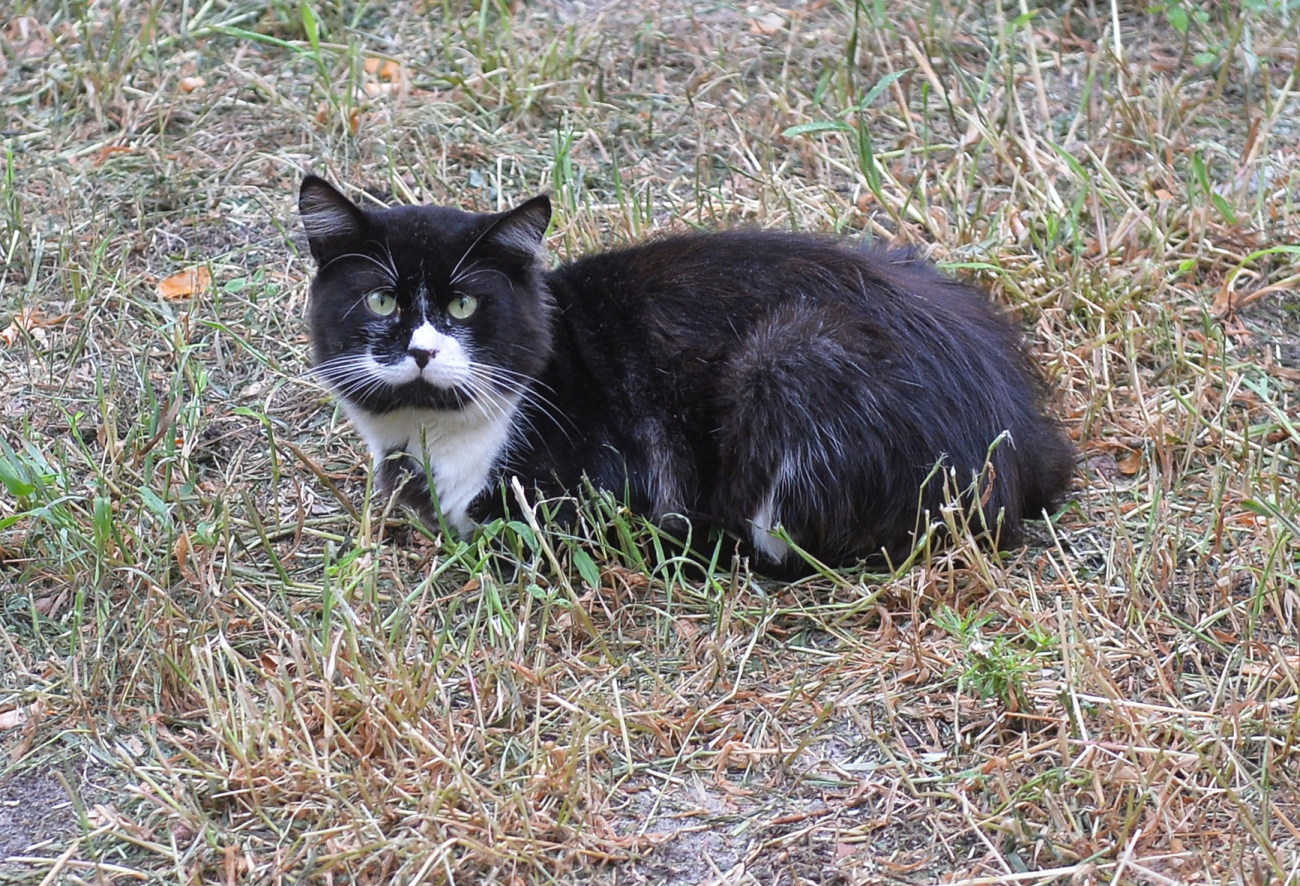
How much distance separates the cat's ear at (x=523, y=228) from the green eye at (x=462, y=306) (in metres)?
0.14

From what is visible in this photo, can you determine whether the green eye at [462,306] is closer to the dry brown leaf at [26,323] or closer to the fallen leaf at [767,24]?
the dry brown leaf at [26,323]

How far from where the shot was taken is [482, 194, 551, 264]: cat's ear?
3285 millimetres

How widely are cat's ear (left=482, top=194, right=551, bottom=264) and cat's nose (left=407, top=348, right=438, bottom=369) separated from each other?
11.6 inches

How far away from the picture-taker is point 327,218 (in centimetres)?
329

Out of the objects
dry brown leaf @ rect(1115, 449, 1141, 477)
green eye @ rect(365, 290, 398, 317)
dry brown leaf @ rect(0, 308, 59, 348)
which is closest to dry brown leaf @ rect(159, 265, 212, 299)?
dry brown leaf @ rect(0, 308, 59, 348)

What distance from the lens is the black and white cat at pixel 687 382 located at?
10.7 ft

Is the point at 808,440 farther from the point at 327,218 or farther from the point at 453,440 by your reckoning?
the point at 327,218

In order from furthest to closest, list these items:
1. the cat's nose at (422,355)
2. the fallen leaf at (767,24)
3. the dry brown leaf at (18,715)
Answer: the fallen leaf at (767,24), the cat's nose at (422,355), the dry brown leaf at (18,715)

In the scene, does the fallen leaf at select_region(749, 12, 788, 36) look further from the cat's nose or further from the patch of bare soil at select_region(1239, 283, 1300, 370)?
the cat's nose

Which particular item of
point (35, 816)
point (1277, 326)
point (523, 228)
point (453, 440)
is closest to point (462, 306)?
point (523, 228)

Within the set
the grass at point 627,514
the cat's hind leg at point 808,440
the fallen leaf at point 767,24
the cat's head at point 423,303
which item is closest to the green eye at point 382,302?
the cat's head at point 423,303

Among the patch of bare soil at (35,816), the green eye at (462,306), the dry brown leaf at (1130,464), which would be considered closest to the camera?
the patch of bare soil at (35,816)

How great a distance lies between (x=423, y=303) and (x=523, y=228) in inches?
11.4

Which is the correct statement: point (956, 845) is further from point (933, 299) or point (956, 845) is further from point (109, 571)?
point (109, 571)
